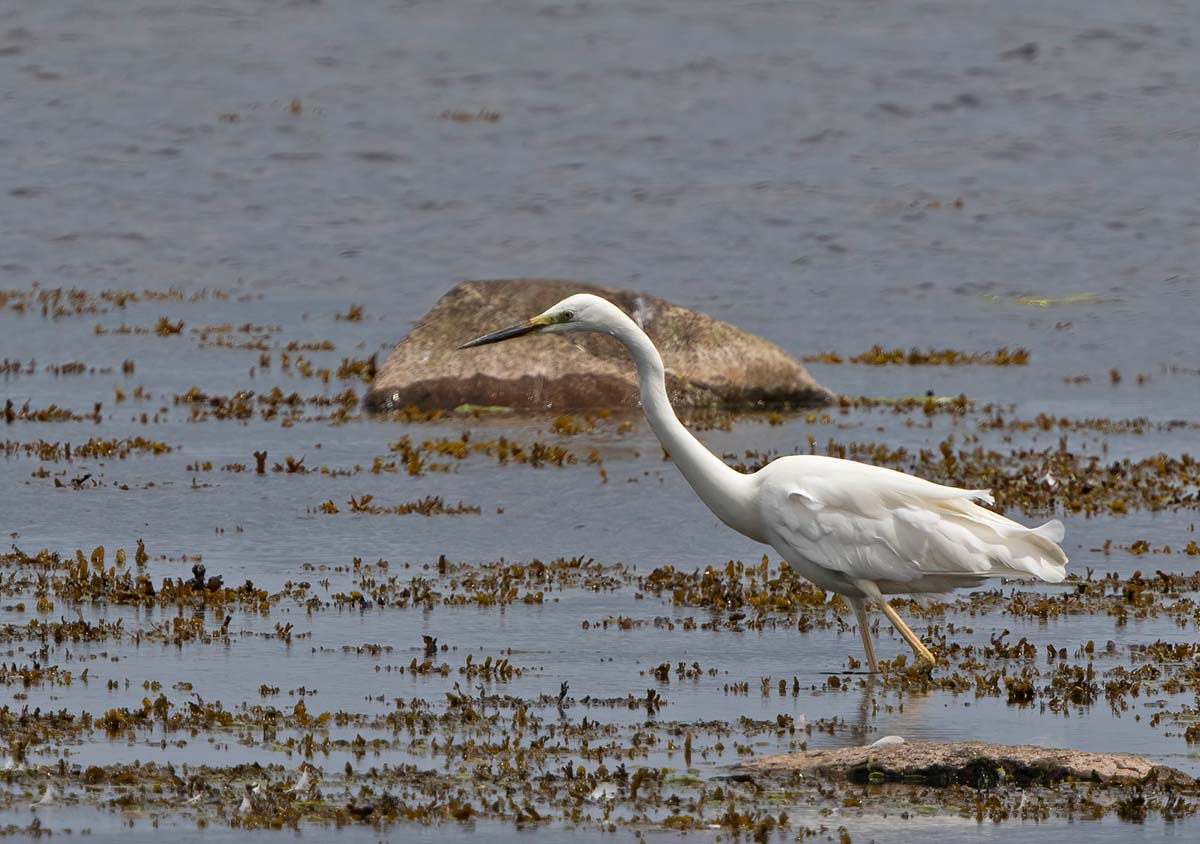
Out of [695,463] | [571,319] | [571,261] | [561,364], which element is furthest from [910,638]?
[571,261]

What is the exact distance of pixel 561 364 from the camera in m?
23.3

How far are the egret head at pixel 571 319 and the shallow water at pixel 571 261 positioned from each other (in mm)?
1763

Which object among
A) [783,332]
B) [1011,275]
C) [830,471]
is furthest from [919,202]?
[830,471]

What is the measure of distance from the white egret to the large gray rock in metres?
11.3

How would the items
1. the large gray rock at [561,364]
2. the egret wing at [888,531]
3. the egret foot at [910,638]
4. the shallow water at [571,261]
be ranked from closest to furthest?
1. the egret foot at [910,638]
2. the egret wing at [888,531]
3. the shallow water at [571,261]
4. the large gray rock at [561,364]

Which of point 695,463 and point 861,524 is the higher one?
point 695,463

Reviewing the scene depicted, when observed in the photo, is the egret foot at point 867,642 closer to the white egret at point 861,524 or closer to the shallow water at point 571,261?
the white egret at point 861,524

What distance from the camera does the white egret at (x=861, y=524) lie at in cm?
1134

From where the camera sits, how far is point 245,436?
69.2 feet

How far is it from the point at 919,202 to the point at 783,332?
15.5 m

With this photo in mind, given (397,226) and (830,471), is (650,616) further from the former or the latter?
(397,226)

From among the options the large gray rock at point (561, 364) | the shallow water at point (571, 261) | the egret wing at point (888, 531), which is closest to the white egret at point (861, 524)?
the egret wing at point (888, 531)

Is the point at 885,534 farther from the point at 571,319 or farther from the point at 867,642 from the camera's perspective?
the point at 571,319

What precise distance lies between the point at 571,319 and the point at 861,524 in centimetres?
205
